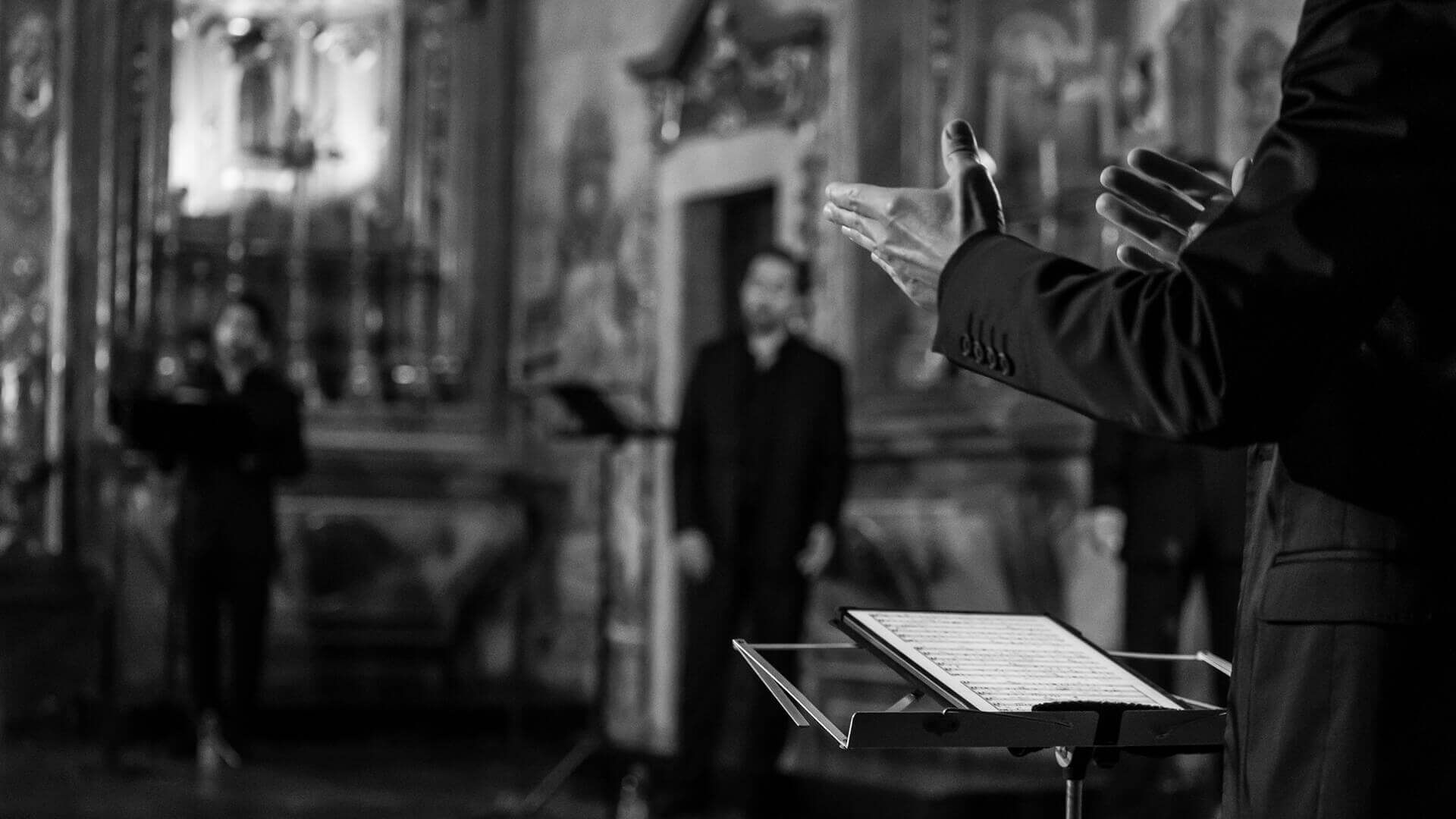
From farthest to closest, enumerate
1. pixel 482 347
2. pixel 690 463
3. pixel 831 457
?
pixel 482 347 < pixel 690 463 < pixel 831 457

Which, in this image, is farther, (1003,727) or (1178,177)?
(1178,177)

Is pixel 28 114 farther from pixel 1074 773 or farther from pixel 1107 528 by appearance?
pixel 1074 773

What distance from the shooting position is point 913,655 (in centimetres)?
166

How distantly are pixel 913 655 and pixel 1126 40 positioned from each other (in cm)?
538

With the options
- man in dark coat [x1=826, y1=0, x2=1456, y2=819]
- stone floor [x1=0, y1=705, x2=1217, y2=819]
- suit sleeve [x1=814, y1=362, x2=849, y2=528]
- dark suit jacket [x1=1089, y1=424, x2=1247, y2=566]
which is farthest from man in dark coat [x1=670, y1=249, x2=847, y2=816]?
man in dark coat [x1=826, y1=0, x2=1456, y2=819]

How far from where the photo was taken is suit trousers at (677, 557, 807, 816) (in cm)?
588

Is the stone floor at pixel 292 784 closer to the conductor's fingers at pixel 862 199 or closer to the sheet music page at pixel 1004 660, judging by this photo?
the sheet music page at pixel 1004 660

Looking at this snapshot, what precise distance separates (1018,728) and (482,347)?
26.6 feet

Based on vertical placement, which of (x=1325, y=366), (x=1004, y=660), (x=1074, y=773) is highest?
(x=1325, y=366)

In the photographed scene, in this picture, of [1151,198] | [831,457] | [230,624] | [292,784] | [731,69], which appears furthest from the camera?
[731,69]

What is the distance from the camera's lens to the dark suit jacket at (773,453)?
6020 millimetres

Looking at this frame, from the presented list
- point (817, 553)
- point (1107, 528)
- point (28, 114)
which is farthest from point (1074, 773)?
point (28, 114)

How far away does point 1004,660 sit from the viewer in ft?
5.72

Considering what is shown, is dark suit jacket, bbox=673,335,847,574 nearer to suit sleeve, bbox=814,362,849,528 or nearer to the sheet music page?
suit sleeve, bbox=814,362,849,528
